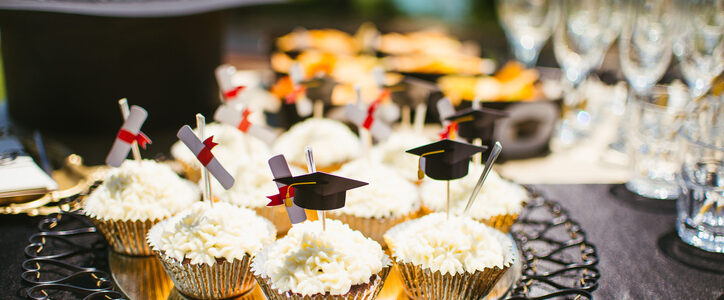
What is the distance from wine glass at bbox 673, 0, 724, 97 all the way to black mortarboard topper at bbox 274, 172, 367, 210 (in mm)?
1674

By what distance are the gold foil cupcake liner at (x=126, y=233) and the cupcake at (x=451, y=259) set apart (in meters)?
0.84

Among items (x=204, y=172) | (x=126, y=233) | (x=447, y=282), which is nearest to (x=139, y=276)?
(x=126, y=233)

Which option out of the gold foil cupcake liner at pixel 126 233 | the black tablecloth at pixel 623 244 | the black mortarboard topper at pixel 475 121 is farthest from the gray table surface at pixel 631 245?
the gold foil cupcake liner at pixel 126 233

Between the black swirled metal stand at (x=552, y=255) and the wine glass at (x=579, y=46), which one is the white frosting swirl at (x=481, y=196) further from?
the wine glass at (x=579, y=46)

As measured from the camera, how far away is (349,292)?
57.9 inches

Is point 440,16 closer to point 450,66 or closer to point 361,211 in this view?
point 450,66

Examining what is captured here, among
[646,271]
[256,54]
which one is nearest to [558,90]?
[646,271]

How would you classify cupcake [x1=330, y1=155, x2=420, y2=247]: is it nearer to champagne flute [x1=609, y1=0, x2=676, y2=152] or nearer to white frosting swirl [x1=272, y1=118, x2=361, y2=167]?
white frosting swirl [x1=272, y1=118, x2=361, y2=167]

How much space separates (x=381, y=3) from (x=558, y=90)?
14.8 ft

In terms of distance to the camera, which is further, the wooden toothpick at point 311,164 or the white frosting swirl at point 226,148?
the white frosting swirl at point 226,148

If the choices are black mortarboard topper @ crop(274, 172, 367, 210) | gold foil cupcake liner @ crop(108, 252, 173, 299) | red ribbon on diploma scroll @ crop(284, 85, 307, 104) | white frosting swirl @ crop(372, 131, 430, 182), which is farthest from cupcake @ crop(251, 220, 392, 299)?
red ribbon on diploma scroll @ crop(284, 85, 307, 104)

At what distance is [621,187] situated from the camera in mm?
2443

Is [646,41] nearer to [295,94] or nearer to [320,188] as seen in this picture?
[295,94]

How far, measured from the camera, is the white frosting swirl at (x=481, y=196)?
1.97m
